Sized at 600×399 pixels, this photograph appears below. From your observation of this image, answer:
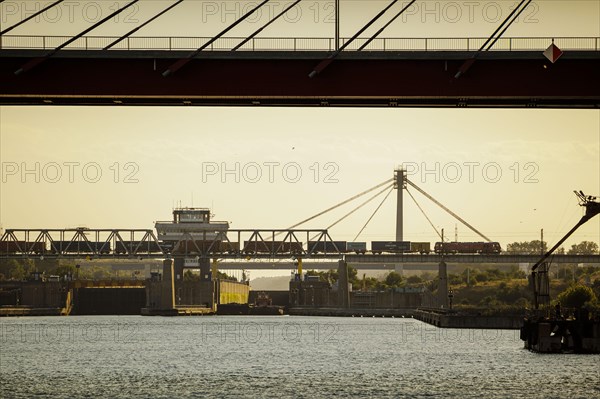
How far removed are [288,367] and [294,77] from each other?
126 ft

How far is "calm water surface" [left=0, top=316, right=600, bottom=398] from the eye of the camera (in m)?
75.9

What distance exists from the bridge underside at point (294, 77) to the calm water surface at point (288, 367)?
1824cm

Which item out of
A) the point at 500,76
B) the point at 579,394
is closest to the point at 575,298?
the point at 579,394

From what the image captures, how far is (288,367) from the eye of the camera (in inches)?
3819

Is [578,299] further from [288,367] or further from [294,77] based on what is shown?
[294,77]

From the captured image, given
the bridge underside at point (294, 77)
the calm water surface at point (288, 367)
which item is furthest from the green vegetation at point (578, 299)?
the bridge underside at point (294, 77)

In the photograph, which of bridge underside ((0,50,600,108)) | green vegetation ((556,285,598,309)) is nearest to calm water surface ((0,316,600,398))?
bridge underside ((0,50,600,108))

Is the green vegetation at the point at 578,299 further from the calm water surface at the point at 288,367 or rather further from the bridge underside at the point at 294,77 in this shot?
the bridge underside at the point at 294,77

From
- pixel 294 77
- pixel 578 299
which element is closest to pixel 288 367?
pixel 294 77

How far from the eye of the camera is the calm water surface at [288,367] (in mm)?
75938

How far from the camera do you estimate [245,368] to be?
96250 mm

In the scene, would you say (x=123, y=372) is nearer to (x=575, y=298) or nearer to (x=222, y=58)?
(x=222, y=58)

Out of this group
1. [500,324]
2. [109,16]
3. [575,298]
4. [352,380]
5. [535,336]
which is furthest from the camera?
[575,298]

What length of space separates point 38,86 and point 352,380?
31.5 meters
